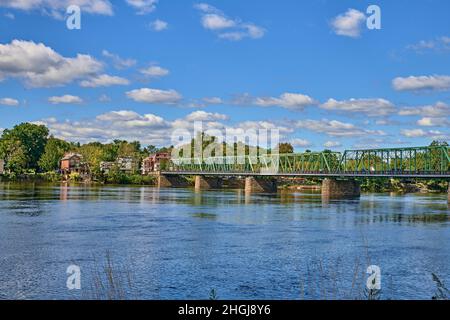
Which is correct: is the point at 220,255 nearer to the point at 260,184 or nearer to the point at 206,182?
the point at 260,184

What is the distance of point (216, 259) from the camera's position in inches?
1363

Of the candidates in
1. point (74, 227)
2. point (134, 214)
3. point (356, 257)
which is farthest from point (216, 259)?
point (134, 214)

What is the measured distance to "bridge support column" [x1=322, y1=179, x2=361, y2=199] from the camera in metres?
140

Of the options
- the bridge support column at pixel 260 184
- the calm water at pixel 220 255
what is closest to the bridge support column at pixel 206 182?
the bridge support column at pixel 260 184

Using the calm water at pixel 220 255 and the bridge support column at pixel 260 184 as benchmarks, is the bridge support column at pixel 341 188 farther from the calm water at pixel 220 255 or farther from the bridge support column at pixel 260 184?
the calm water at pixel 220 255

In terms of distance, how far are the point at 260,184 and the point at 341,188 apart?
3481 centimetres

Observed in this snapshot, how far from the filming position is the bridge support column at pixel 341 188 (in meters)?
140

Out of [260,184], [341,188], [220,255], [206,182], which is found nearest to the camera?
[220,255]

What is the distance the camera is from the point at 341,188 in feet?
461

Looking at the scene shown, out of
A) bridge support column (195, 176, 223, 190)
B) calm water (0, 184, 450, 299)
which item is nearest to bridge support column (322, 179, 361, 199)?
bridge support column (195, 176, 223, 190)

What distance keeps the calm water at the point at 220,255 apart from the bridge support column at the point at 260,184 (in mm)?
103685

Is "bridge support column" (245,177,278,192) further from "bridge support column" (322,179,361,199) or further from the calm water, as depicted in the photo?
the calm water

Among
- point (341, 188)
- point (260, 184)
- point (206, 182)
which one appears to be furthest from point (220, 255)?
point (206, 182)
